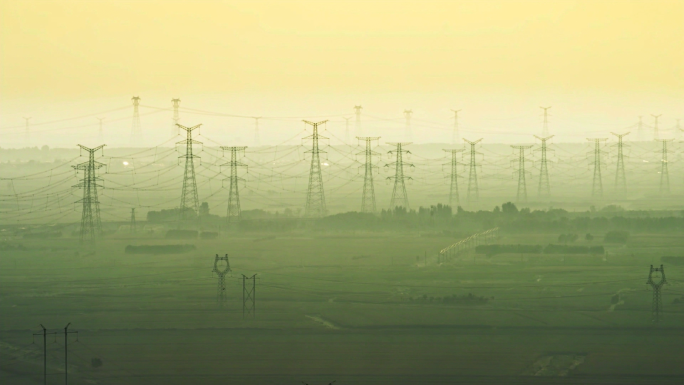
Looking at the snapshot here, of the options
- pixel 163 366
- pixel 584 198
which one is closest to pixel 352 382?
pixel 163 366

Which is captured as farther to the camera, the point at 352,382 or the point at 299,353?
the point at 299,353

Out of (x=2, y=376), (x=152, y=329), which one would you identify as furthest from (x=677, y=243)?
(x=2, y=376)

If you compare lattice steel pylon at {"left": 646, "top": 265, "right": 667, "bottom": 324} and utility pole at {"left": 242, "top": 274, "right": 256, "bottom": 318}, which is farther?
utility pole at {"left": 242, "top": 274, "right": 256, "bottom": 318}

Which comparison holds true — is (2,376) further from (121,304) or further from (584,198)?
(584,198)

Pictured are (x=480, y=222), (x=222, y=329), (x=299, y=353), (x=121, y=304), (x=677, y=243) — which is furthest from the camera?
(x=480, y=222)

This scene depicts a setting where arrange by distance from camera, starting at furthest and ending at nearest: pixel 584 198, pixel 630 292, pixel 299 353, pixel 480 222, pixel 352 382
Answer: pixel 584 198
pixel 480 222
pixel 630 292
pixel 299 353
pixel 352 382

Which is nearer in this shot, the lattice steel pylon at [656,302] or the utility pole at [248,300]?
the lattice steel pylon at [656,302]

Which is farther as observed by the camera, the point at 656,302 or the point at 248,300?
the point at 248,300

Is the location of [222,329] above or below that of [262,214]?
below

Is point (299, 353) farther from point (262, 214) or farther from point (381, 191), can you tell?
point (381, 191)
